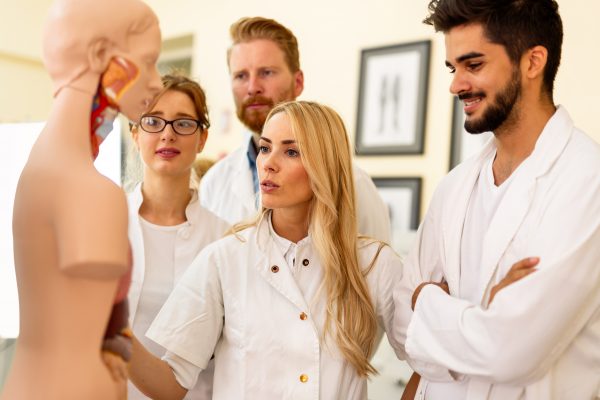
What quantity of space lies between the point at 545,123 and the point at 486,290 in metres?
0.45

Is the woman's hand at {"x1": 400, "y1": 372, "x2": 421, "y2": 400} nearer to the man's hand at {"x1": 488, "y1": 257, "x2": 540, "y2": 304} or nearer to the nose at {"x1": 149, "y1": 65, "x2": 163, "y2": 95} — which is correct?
the man's hand at {"x1": 488, "y1": 257, "x2": 540, "y2": 304}

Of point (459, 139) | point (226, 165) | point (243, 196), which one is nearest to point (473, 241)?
point (243, 196)

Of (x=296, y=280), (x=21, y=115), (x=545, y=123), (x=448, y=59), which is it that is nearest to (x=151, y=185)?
(x=296, y=280)

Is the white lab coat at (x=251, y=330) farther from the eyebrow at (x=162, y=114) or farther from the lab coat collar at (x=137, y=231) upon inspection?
the eyebrow at (x=162, y=114)

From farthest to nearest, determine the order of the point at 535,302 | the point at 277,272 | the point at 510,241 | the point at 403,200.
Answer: the point at 403,200 < the point at 277,272 < the point at 510,241 < the point at 535,302

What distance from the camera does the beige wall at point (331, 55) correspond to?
3.38m

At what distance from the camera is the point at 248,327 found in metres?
1.73

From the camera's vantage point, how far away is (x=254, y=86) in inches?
102

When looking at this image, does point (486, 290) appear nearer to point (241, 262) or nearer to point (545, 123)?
point (545, 123)

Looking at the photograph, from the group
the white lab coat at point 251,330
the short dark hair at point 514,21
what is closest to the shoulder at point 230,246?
the white lab coat at point 251,330

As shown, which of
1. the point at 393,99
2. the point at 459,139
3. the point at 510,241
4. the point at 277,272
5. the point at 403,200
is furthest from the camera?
the point at 393,99

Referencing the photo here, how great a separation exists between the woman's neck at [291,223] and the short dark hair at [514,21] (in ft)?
2.06

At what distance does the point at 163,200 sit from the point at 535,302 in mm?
1081

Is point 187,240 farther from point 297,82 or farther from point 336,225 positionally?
point 297,82
